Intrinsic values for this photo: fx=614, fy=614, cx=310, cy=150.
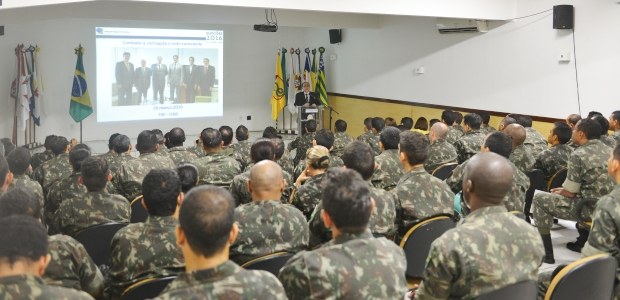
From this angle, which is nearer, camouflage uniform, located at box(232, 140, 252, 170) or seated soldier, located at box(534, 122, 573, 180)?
seated soldier, located at box(534, 122, 573, 180)

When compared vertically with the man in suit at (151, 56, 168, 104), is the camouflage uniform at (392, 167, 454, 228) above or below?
below

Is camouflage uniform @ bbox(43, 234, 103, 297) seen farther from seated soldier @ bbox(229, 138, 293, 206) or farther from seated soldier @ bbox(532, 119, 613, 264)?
seated soldier @ bbox(532, 119, 613, 264)

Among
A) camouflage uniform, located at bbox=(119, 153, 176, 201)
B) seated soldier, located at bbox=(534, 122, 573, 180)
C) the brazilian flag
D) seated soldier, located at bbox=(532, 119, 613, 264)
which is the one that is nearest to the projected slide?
the brazilian flag

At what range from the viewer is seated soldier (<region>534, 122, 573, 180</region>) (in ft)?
19.7

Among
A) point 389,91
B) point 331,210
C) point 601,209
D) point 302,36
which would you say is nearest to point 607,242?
point 601,209

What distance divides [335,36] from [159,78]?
13.2 feet

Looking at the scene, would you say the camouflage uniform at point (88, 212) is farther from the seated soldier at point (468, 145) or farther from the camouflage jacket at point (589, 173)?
the seated soldier at point (468, 145)

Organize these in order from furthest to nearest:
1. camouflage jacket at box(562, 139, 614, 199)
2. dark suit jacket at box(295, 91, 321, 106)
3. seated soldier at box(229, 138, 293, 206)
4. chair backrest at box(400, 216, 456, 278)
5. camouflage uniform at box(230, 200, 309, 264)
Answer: dark suit jacket at box(295, 91, 321, 106) < camouflage jacket at box(562, 139, 614, 199) < seated soldier at box(229, 138, 293, 206) < chair backrest at box(400, 216, 456, 278) < camouflage uniform at box(230, 200, 309, 264)

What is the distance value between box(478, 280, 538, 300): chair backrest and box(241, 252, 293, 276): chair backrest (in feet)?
3.02

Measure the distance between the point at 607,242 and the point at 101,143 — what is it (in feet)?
35.7

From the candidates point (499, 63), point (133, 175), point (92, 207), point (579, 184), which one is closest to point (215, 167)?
point (133, 175)

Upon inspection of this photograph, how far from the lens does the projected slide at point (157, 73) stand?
38.4 ft

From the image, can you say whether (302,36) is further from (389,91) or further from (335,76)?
(389,91)

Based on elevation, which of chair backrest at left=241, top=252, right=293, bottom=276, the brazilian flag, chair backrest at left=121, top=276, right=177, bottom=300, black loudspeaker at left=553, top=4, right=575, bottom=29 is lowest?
chair backrest at left=121, top=276, right=177, bottom=300
